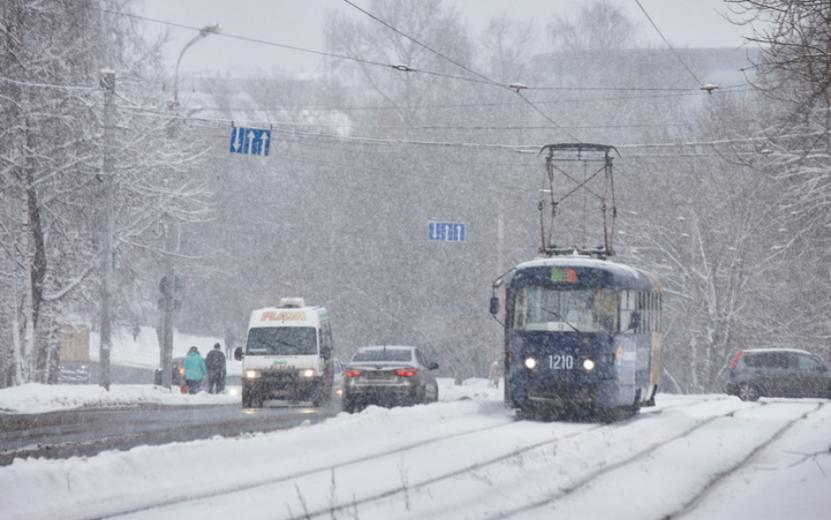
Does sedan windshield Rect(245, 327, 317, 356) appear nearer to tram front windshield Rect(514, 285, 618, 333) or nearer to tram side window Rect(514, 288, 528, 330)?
tram side window Rect(514, 288, 528, 330)

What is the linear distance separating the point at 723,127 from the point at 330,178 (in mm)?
24866

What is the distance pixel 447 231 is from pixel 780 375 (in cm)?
1559

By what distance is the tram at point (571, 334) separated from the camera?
76.1ft

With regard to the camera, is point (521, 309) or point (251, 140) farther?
point (251, 140)

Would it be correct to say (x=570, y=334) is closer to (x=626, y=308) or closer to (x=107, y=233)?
(x=626, y=308)

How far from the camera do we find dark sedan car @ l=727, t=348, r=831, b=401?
122ft

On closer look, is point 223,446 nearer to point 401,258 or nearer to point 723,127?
point 723,127

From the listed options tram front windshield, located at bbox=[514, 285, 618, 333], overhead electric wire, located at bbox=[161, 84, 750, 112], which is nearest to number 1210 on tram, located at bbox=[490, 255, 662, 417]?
tram front windshield, located at bbox=[514, 285, 618, 333]

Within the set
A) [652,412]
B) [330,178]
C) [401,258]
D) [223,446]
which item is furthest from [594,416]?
[330,178]

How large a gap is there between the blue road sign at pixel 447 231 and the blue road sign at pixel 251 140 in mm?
15236

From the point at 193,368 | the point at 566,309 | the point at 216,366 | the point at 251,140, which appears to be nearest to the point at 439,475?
the point at 566,309

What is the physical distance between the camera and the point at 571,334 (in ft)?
76.5

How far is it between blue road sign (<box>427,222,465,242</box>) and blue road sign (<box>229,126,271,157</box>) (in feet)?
50.0

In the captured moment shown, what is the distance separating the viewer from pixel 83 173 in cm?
3497
